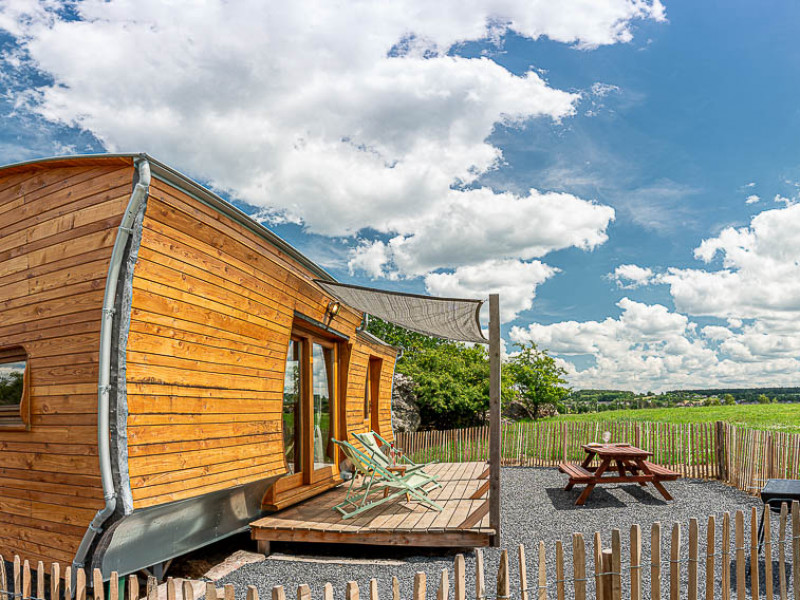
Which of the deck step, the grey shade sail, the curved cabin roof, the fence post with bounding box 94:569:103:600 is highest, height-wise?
the curved cabin roof

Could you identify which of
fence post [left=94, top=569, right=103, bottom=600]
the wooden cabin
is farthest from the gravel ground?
fence post [left=94, top=569, right=103, bottom=600]

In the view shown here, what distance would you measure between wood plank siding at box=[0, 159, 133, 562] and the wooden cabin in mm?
15

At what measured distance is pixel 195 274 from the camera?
4617 millimetres

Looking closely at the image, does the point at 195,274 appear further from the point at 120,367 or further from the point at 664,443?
the point at 664,443

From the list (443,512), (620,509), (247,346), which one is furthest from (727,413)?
(247,346)

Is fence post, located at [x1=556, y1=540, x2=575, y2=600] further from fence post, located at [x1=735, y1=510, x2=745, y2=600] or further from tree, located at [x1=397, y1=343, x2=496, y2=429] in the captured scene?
tree, located at [x1=397, y1=343, x2=496, y2=429]

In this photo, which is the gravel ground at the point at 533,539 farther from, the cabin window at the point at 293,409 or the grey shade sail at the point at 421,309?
the grey shade sail at the point at 421,309

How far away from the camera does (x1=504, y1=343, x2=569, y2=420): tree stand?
2220 centimetres

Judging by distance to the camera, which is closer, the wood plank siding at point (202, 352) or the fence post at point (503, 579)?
the fence post at point (503, 579)

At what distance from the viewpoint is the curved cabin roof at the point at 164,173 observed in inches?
165

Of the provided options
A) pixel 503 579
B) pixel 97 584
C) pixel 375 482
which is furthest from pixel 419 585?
pixel 375 482

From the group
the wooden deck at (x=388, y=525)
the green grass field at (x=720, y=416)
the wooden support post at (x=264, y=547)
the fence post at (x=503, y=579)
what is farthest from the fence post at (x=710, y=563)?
the green grass field at (x=720, y=416)

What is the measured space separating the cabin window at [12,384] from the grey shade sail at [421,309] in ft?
8.99

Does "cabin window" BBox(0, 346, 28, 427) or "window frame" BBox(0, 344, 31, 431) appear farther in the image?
"cabin window" BBox(0, 346, 28, 427)
